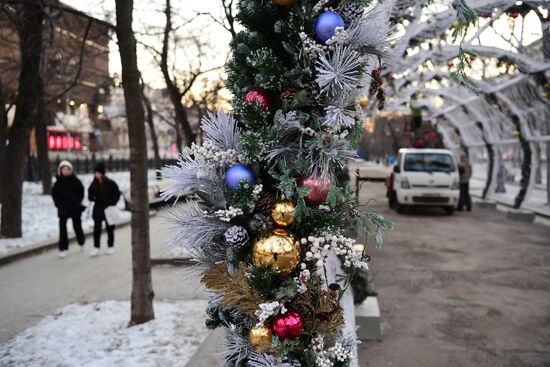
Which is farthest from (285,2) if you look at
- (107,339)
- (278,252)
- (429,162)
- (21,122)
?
(429,162)

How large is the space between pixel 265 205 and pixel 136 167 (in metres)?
3.19

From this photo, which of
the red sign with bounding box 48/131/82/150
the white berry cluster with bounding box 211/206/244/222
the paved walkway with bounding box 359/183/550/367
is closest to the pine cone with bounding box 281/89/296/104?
the white berry cluster with bounding box 211/206/244/222

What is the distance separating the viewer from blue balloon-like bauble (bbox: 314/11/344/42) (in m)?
2.09

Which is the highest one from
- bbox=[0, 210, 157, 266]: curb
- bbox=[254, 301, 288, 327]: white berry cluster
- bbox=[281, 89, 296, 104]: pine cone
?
bbox=[281, 89, 296, 104]: pine cone

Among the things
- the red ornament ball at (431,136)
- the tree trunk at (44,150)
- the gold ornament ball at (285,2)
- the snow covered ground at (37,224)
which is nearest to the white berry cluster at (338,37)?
the gold ornament ball at (285,2)

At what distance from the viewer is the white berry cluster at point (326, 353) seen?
2125 millimetres

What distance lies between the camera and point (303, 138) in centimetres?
222

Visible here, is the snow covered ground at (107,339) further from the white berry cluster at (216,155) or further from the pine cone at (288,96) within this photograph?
the pine cone at (288,96)

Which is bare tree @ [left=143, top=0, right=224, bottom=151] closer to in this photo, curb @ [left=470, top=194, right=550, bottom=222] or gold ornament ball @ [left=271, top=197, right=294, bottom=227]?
gold ornament ball @ [left=271, top=197, right=294, bottom=227]

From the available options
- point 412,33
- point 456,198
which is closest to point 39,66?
point 412,33

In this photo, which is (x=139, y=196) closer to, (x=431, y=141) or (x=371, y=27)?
(x=371, y=27)

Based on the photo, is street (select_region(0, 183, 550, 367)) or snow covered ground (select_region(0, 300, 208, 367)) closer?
snow covered ground (select_region(0, 300, 208, 367))

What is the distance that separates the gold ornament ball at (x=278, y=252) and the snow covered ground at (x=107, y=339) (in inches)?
98.2

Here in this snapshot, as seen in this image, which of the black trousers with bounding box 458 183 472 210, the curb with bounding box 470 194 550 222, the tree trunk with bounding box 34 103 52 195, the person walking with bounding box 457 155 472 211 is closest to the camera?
the curb with bounding box 470 194 550 222
